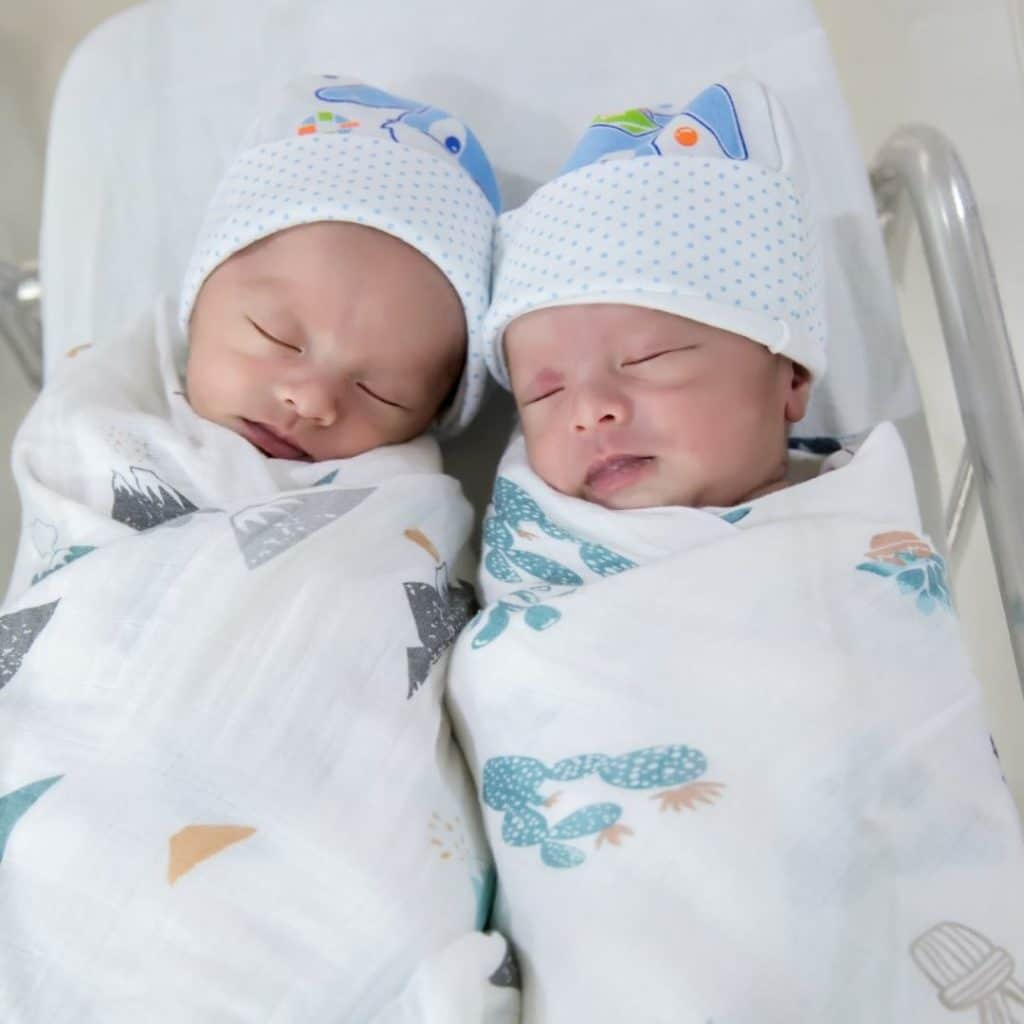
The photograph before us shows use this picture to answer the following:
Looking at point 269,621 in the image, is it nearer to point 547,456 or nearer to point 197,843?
point 197,843

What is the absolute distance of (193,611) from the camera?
76 cm

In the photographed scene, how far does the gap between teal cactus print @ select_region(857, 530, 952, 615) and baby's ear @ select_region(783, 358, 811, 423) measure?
7.2 inches

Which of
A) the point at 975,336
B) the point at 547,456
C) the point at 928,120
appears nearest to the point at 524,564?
the point at 547,456

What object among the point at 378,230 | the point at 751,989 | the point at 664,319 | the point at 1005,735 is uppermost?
the point at 378,230

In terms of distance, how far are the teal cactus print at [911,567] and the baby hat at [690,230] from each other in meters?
0.19

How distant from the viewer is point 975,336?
0.94 meters

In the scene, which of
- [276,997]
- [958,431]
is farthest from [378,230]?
[958,431]

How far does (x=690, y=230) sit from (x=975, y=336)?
281mm

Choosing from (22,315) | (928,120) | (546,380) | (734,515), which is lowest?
(928,120)

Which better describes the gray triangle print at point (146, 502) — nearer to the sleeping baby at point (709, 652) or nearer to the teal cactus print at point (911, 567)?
the sleeping baby at point (709, 652)

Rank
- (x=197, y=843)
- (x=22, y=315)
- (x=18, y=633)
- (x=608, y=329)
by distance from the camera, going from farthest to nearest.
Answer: (x=22, y=315)
(x=608, y=329)
(x=18, y=633)
(x=197, y=843)

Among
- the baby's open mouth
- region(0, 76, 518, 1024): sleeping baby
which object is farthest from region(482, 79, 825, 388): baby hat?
the baby's open mouth

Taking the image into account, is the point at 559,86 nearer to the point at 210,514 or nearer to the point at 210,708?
the point at 210,514

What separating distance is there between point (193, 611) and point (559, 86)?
0.75 metres
